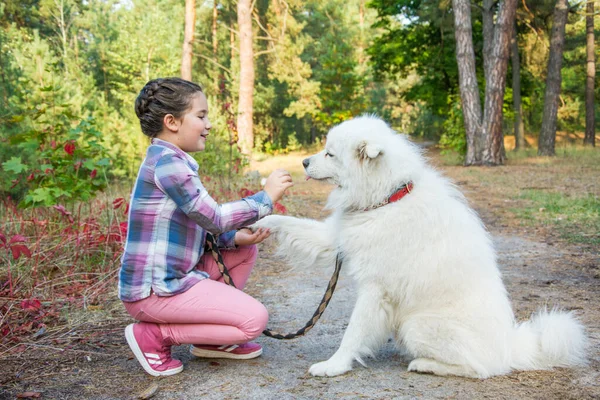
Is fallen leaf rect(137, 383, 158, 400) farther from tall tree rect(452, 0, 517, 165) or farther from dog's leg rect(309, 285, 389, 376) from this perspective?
tall tree rect(452, 0, 517, 165)

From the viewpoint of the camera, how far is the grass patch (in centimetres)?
617

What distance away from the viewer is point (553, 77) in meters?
17.7

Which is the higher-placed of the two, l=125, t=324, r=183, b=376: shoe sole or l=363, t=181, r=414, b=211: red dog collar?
l=363, t=181, r=414, b=211: red dog collar

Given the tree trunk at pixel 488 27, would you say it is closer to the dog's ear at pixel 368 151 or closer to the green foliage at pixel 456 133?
the green foliage at pixel 456 133

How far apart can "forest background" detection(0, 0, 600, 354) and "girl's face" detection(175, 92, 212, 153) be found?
4.43 feet

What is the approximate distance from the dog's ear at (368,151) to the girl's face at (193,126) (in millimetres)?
874

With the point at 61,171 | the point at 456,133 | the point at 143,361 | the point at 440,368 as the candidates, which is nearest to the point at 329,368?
the point at 440,368

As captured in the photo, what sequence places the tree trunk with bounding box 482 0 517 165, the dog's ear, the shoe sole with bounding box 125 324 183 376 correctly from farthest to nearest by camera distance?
1. the tree trunk with bounding box 482 0 517 165
2. the dog's ear
3. the shoe sole with bounding box 125 324 183 376

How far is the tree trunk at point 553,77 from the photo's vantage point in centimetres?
1717

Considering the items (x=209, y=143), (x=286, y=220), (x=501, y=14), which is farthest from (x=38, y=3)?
(x=286, y=220)

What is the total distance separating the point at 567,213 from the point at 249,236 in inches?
239

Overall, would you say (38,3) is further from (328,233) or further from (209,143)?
(328,233)

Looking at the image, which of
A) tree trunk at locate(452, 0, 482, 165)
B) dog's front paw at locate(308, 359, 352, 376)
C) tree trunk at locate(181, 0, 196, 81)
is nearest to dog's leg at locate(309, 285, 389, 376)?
dog's front paw at locate(308, 359, 352, 376)

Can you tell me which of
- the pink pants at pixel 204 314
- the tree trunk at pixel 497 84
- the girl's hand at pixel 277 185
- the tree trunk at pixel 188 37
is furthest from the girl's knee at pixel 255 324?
the tree trunk at pixel 188 37
